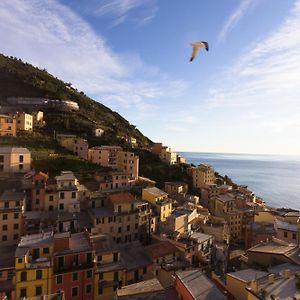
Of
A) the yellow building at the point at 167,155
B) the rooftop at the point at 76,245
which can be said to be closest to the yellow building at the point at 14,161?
the rooftop at the point at 76,245

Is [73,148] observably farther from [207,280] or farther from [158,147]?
[207,280]

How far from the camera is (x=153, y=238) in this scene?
138ft

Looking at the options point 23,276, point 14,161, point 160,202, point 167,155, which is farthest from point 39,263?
point 167,155

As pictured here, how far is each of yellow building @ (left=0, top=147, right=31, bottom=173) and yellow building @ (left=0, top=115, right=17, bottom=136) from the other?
56.8 feet

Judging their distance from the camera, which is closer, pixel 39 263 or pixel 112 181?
pixel 39 263

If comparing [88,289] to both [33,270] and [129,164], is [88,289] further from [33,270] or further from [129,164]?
[129,164]

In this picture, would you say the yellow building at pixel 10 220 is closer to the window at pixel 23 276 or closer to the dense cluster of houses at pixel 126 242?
the dense cluster of houses at pixel 126 242

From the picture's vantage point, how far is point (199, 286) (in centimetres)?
2086

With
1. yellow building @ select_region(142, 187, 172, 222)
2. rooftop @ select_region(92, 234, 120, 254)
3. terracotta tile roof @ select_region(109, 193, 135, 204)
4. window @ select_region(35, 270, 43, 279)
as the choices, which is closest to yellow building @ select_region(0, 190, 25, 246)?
rooftop @ select_region(92, 234, 120, 254)

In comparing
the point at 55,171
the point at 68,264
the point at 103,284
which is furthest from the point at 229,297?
the point at 55,171

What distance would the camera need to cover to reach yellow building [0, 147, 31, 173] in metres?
50.0

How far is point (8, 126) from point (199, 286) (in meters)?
61.8

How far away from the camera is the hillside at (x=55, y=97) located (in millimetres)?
88875

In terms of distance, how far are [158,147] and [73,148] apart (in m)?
30.3
